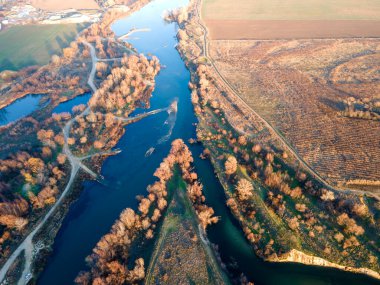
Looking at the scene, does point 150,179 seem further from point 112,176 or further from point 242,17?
point 242,17

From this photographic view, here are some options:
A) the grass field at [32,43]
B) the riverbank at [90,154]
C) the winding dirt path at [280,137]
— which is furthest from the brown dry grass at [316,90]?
the grass field at [32,43]

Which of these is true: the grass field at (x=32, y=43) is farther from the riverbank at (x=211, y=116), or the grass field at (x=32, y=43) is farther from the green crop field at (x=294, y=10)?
the green crop field at (x=294, y=10)

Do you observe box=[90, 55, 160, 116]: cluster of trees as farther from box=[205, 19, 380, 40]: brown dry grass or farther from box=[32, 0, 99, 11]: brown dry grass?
box=[32, 0, 99, 11]: brown dry grass

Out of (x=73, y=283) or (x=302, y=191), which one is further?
(x=302, y=191)

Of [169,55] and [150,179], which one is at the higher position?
[169,55]

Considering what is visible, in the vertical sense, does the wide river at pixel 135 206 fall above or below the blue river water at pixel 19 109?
below

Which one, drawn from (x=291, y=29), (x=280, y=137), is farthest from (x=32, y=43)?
(x=280, y=137)

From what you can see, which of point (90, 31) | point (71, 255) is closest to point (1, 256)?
point (71, 255)

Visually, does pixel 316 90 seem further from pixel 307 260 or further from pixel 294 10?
pixel 294 10

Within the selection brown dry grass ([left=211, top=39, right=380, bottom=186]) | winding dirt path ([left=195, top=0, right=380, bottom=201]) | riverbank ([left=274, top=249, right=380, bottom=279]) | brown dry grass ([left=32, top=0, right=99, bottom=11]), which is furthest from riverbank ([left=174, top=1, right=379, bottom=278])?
brown dry grass ([left=32, top=0, right=99, bottom=11])
